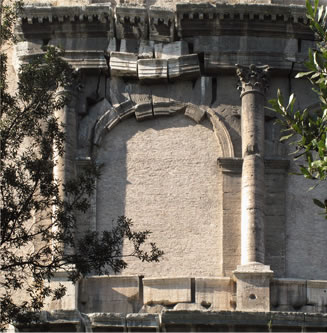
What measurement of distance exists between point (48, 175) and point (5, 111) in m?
1.13

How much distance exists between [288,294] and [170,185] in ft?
9.24

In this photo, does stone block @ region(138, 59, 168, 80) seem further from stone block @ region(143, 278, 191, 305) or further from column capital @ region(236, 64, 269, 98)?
stone block @ region(143, 278, 191, 305)

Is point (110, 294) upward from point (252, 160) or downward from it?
downward

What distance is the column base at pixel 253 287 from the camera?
2572 cm

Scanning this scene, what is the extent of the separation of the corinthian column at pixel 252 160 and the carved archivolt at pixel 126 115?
541 mm

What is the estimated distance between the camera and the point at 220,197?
27.0m

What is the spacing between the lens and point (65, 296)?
1019 inches

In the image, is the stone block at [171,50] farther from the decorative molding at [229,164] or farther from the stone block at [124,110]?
the decorative molding at [229,164]

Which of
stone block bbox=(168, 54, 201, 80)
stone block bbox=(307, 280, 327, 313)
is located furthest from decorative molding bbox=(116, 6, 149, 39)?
stone block bbox=(307, 280, 327, 313)

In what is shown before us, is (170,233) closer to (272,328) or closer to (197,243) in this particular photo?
(197,243)

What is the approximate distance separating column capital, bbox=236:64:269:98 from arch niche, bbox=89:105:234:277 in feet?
2.42

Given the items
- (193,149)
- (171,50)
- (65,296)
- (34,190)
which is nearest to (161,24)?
(171,50)

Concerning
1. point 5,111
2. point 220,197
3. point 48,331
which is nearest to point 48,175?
point 5,111

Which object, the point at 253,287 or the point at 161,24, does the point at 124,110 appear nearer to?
the point at 161,24
